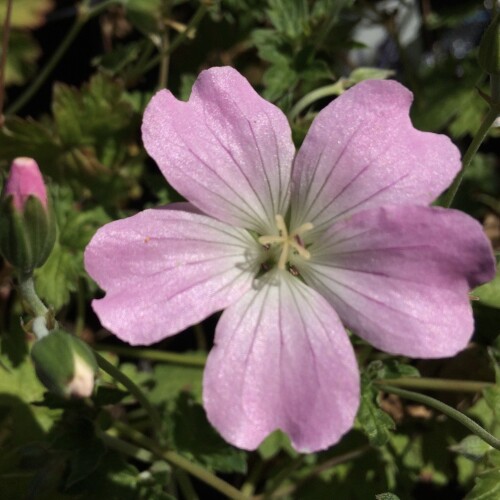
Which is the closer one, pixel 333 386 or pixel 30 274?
pixel 333 386

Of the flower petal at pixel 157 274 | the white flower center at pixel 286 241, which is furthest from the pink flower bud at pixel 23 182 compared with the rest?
the white flower center at pixel 286 241

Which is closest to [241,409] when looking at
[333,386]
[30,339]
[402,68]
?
[333,386]

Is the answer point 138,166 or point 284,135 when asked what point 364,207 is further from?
point 138,166

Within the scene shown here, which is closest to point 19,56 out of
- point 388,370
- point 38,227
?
point 38,227

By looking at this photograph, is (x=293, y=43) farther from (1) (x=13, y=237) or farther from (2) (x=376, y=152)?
(1) (x=13, y=237)

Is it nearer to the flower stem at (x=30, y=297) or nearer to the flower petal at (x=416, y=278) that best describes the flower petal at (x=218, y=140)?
the flower petal at (x=416, y=278)

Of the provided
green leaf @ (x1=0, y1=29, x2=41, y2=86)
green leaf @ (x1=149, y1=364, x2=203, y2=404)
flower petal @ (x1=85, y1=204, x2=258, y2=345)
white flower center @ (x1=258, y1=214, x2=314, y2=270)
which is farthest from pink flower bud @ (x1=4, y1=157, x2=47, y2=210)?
green leaf @ (x1=0, y1=29, x2=41, y2=86)
